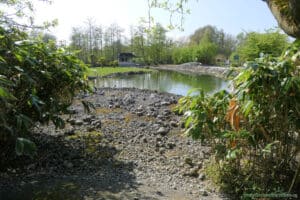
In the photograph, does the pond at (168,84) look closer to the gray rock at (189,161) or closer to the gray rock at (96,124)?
the gray rock at (96,124)

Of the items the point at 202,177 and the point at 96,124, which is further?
the point at 96,124

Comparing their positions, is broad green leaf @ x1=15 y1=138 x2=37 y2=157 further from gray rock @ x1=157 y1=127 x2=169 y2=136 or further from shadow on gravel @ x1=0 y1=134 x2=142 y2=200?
gray rock @ x1=157 y1=127 x2=169 y2=136

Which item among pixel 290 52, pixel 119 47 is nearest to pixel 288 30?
pixel 290 52

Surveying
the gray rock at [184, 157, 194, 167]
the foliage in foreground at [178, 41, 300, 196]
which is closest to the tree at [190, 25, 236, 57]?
the gray rock at [184, 157, 194, 167]

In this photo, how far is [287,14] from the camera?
2.84 m

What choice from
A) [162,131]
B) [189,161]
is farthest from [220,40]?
[189,161]

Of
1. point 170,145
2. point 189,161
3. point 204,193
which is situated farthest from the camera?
point 170,145

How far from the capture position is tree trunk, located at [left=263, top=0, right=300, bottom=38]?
2488mm

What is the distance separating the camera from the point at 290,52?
2.26 m

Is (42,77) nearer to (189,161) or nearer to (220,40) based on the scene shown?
(189,161)

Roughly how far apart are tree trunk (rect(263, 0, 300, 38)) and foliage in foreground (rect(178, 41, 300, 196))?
0.40 meters

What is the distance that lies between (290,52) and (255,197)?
127cm

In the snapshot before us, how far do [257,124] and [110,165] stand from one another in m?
1.83

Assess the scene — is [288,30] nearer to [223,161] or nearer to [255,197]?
[223,161]
